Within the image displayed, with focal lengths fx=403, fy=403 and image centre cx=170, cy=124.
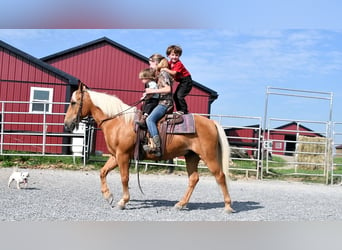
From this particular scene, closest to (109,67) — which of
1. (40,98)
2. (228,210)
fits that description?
(40,98)

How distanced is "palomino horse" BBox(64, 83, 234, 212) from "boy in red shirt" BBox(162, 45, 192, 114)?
1.10 feet

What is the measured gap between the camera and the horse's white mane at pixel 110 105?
5.52 meters

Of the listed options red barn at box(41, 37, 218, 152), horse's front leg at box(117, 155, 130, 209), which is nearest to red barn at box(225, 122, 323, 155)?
red barn at box(41, 37, 218, 152)

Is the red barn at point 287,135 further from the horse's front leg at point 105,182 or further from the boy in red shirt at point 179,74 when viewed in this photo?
the horse's front leg at point 105,182

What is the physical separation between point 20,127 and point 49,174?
240 inches

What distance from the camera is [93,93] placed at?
221 inches

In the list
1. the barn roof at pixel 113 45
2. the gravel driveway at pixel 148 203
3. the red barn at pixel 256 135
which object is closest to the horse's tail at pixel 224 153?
the gravel driveway at pixel 148 203

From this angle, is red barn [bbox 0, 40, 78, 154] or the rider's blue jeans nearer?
the rider's blue jeans

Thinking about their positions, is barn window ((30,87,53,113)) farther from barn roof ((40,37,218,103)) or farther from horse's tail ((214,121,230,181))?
horse's tail ((214,121,230,181))

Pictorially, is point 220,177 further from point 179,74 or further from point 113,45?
point 113,45

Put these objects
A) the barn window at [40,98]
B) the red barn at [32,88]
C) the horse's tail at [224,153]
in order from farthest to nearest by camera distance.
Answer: the barn window at [40,98] → the red barn at [32,88] → the horse's tail at [224,153]

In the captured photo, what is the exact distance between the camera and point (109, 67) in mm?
18812

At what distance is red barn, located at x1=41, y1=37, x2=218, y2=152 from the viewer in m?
18.5

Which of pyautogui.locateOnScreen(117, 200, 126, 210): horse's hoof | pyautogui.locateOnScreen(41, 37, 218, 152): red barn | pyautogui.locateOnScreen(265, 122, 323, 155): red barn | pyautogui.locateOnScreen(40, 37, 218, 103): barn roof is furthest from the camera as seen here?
pyautogui.locateOnScreen(40, 37, 218, 103): barn roof
